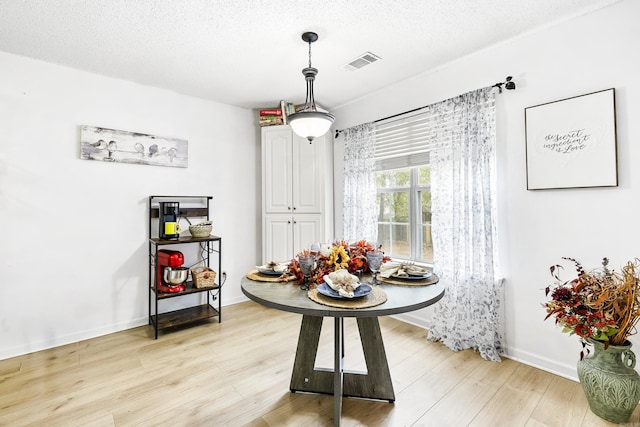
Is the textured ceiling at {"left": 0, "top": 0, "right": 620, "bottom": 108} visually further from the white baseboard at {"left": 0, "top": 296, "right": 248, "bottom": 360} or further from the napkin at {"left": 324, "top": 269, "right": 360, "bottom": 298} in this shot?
the white baseboard at {"left": 0, "top": 296, "right": 248, "bottom": 360}

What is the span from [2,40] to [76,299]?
218 centimetres

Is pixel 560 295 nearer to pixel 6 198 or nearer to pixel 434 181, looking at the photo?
pixel 434 181

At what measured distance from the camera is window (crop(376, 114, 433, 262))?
3064 millimetres

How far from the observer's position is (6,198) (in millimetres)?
2471

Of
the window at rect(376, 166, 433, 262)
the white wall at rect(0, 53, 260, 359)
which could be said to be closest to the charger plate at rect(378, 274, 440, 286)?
the window at rect(376, 166, 433, 262)

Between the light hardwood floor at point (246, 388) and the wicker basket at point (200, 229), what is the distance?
1.02 meters

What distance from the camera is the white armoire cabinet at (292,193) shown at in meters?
3.66

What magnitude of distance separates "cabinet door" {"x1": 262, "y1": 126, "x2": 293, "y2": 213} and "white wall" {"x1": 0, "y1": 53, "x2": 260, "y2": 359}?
701mm

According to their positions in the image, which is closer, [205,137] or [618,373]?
[618,373]

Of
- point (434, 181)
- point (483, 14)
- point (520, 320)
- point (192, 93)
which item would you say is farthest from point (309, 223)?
point (483, 14)

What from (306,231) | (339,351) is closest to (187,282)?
(306,231)

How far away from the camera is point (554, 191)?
2.16 m

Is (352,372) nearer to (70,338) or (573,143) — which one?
(573,143)

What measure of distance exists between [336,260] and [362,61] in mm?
1922
